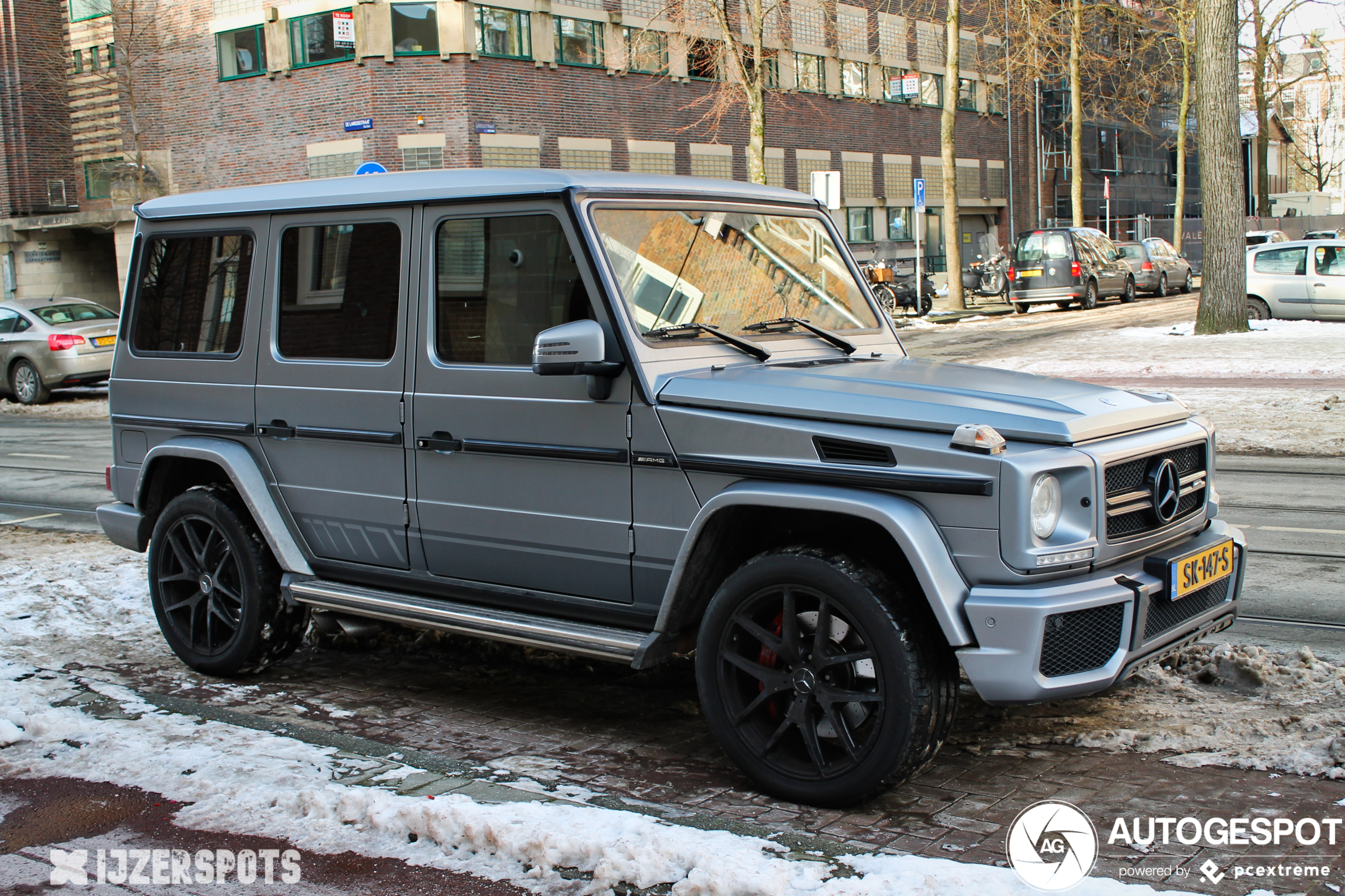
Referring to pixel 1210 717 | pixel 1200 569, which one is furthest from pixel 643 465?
pixel 1210 717

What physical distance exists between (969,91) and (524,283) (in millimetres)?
54325

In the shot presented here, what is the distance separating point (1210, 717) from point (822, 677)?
166 centimetres

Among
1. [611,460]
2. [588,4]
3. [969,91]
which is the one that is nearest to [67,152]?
[588,4]

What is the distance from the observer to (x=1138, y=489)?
391 centimetres

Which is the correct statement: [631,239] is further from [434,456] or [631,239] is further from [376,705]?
[376,705]

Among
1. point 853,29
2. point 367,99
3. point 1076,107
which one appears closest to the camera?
point 367,99

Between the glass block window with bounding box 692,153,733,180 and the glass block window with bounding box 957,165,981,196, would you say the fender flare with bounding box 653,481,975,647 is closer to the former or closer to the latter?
the glass block window with bounding box 692,153,733,180

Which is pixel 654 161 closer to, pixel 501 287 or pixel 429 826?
pixel 501 287

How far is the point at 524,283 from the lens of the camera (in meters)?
4.55

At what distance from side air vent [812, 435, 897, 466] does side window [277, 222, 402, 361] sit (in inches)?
Answer: 76.2

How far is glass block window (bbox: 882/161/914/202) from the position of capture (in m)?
48.8

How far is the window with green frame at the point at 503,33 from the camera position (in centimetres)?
3238

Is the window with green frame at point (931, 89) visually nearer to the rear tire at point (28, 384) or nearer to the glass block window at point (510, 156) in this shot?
the glass block window at point (510, 156)

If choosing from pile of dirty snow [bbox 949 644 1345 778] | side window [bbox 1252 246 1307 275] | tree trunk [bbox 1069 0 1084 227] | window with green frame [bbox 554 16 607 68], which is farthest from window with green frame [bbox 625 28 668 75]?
pile of dirty snow [bbox 949 644 1345 778]
